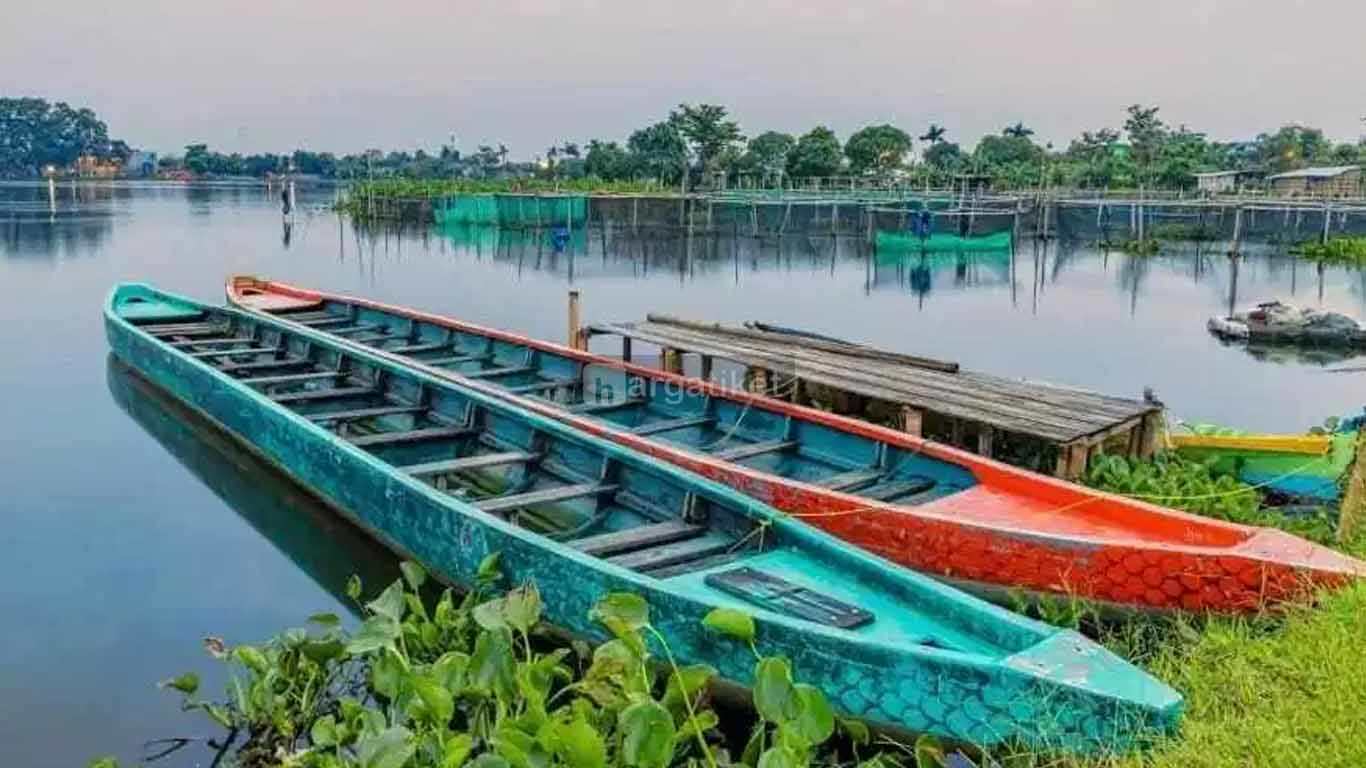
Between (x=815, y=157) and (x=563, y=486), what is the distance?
44963 millimetres

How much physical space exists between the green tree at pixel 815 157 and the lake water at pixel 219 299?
16.3 metres

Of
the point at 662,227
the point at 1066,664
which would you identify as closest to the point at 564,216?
the point at 662,227

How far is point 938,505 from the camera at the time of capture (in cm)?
475

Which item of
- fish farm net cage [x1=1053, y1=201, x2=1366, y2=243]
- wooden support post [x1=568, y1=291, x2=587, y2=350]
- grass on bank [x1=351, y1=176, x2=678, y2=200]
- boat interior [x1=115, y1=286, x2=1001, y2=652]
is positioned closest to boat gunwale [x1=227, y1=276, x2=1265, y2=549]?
boat interior [x1=115, y1=286, x2=1001, y2=652]

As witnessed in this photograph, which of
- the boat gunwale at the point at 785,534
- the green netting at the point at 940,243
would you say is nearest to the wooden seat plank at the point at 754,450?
the boat gunwale at the point at 785,534

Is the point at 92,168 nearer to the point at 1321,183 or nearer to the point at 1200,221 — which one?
the point at 1200,221

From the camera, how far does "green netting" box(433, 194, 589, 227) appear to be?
37.2m

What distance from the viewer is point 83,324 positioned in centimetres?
1380

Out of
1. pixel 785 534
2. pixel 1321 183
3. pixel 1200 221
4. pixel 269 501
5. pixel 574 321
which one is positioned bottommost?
pixel 269 501

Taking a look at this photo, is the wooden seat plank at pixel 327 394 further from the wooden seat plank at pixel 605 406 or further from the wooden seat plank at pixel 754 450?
the wooden seat plank at pixel 754 450

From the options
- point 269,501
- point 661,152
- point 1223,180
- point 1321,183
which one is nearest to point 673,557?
point 269,501

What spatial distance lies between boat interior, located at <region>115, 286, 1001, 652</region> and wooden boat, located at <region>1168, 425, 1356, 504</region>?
2.51 m

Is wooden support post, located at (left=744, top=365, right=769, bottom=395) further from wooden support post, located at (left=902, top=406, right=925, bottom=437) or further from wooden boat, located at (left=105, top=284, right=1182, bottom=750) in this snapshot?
wooden boat, located at (left=105, top=284, right=1182, bottom=750)

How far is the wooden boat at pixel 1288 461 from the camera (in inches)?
220
